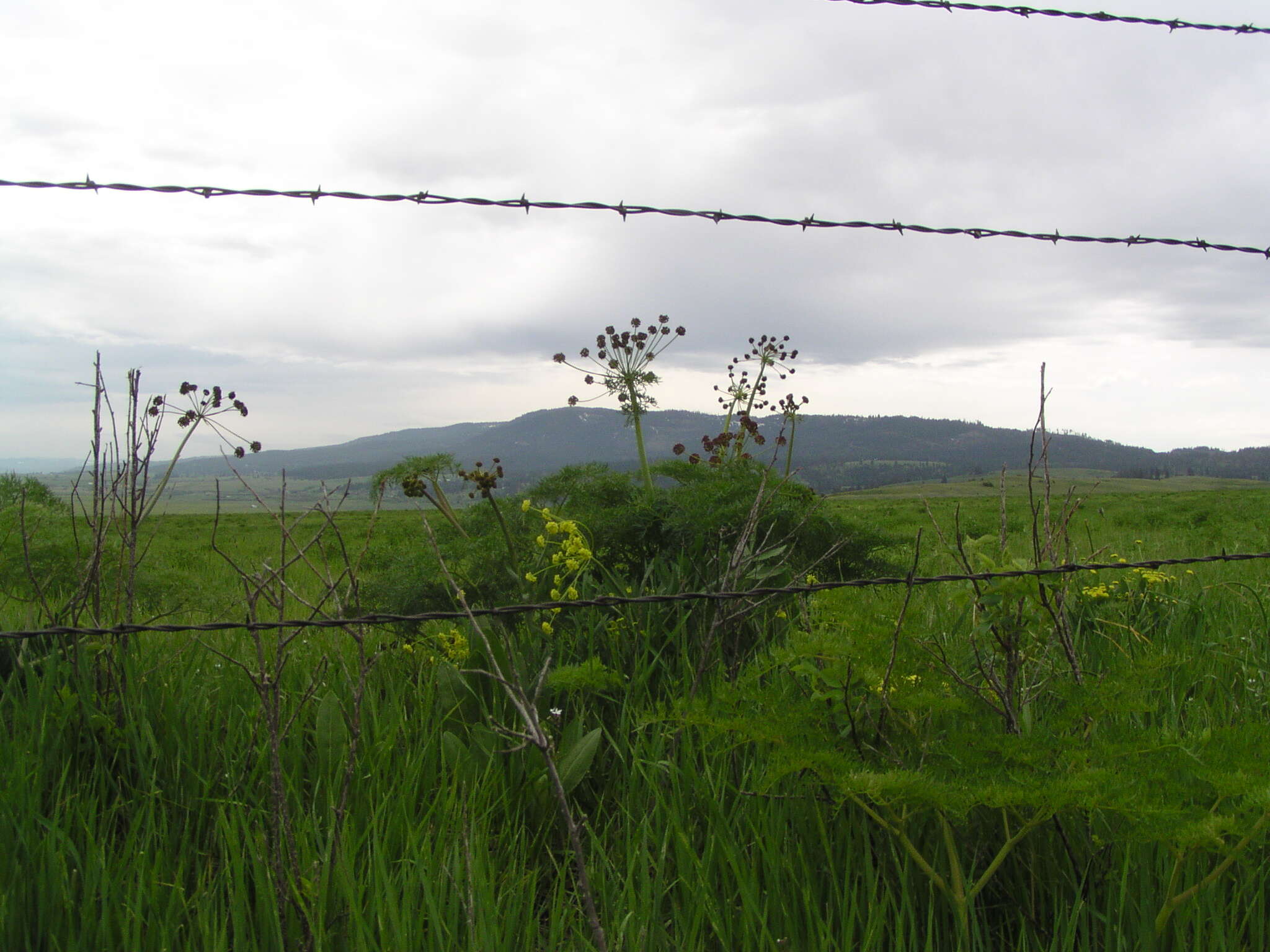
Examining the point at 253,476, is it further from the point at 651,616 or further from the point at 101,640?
the point at 651,616

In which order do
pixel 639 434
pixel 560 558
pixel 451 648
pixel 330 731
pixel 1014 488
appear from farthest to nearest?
pixel 1014 488 < pixel 639 434 < pixel 451 648 < pixel 560 558 < pixel 330 731

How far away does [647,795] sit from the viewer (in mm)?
2498

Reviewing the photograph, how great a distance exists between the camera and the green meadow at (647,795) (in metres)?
1.81

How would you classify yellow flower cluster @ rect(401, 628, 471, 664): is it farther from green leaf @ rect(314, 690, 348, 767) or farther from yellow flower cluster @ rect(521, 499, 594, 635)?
green leaf @ rect(314, 690, 348, 767)

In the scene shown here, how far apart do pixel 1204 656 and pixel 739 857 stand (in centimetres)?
303

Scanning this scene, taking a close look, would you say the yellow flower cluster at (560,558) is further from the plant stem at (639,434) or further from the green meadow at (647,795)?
the plant stem at (639,434)

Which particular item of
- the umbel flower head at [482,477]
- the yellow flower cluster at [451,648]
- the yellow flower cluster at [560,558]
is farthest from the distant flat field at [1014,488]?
the yellow flower cluster at [451,648]

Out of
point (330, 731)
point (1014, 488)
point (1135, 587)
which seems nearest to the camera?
point (330, 731)

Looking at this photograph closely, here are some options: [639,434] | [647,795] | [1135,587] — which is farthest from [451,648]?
[1135,587]

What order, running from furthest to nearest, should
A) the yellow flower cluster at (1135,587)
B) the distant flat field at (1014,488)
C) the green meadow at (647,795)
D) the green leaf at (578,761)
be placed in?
1. the yellow flower cluster at (1135,587)
2. the distant flat field at (1014,488)
3. the green leaf at (578,761)
4. the green meadow at (647,795)

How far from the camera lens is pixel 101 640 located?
8.63 ft

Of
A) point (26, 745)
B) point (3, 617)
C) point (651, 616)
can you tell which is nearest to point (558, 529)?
point (651, 616)

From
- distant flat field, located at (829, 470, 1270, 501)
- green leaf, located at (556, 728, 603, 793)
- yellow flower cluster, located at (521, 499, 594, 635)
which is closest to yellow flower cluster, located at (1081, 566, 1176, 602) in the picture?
distant flat field, located at (829, 470, 1270, 501)

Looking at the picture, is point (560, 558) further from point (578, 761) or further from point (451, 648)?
point (578, 761)
